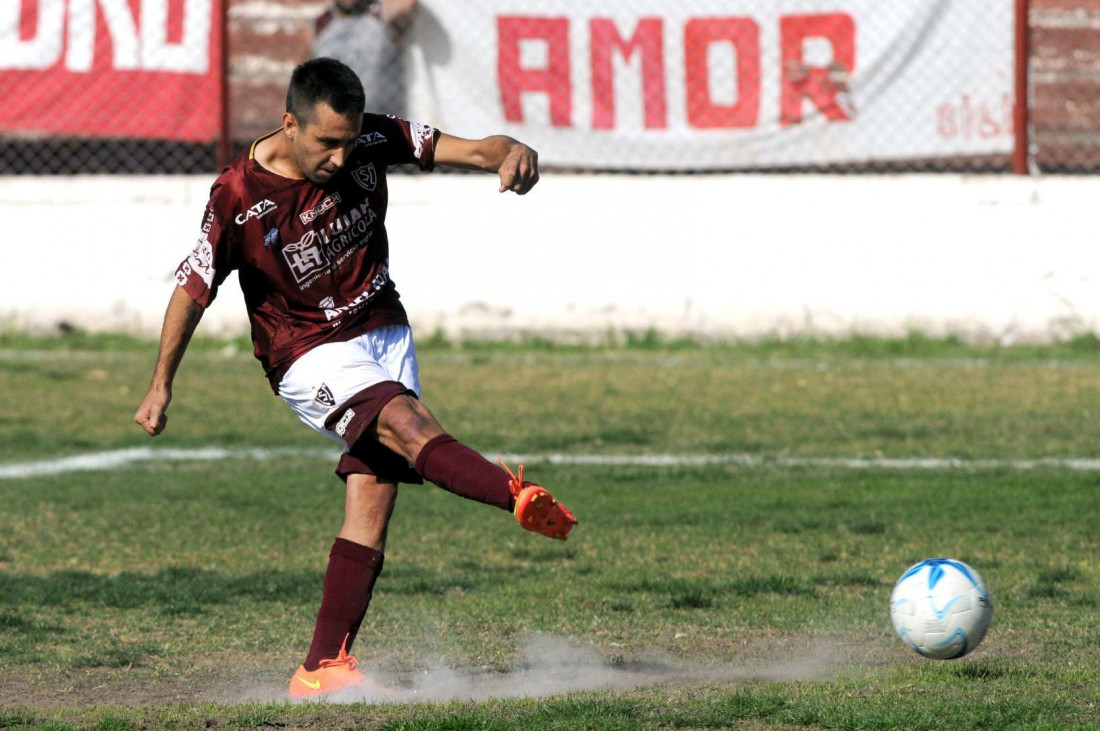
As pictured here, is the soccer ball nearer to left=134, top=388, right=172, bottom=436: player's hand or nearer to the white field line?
left=134, top=388, right=172, bottom=436: player's hand

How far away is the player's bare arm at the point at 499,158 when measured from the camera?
4617mm

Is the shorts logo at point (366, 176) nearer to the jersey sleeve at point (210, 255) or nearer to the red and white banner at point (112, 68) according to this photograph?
the jersey sleeve at point (210, 255)

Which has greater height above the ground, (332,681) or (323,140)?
(323,140)

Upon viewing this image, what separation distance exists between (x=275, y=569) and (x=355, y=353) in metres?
1.78

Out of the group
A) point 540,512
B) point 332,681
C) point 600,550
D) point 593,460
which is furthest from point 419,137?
point 593,460

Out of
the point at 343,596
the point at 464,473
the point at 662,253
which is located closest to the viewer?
the point at 464,473

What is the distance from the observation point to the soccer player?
442 cm

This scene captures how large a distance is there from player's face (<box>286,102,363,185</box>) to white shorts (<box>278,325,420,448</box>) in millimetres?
500

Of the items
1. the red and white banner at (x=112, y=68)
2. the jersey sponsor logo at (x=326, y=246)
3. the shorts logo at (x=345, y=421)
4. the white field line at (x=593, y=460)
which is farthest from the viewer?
the red and white banner at (x=112, y=68)

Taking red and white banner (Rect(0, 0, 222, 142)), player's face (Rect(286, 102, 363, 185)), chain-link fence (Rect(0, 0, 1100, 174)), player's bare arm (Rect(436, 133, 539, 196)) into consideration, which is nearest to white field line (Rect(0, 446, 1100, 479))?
player's bare arm (Rect(436, 133, 539, 196))

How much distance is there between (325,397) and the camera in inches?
178

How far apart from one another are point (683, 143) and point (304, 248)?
782 centimetres

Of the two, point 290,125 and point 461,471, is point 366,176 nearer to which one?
point 290,125

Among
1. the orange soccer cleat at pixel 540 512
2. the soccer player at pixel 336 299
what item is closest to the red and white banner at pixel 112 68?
the soccer player at pixel 336 299
